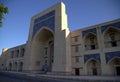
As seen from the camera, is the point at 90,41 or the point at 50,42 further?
the point at 50,42

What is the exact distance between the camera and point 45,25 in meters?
30.2

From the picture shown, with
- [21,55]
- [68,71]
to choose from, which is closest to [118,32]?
[68,71]

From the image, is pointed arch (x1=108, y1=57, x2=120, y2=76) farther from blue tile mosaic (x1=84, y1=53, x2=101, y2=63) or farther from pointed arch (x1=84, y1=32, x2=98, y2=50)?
pointed arch (x1=84, y1=32, x2=98, y2=50)

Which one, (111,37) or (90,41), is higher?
(111,37)

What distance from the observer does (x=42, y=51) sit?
33.7 metres

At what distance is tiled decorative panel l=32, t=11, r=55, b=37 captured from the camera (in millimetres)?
28291

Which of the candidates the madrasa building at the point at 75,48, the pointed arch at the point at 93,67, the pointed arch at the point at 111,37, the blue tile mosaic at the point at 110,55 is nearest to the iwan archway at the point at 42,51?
the madrasa building at the point at 75,48

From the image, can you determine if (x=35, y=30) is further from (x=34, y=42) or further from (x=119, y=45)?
(x=119, y=45)

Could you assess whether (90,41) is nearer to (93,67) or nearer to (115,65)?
(93,67)

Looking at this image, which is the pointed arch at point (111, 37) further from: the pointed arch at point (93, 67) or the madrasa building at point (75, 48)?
the pointed arch at point (93, 67)

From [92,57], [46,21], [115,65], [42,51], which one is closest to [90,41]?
[92,57]

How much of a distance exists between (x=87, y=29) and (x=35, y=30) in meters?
16.7

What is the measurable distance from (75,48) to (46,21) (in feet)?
38.6

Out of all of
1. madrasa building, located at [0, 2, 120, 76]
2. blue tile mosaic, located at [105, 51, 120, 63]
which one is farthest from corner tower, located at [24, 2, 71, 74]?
blue tile mosaic, located at [105, 51, 120, 63]
